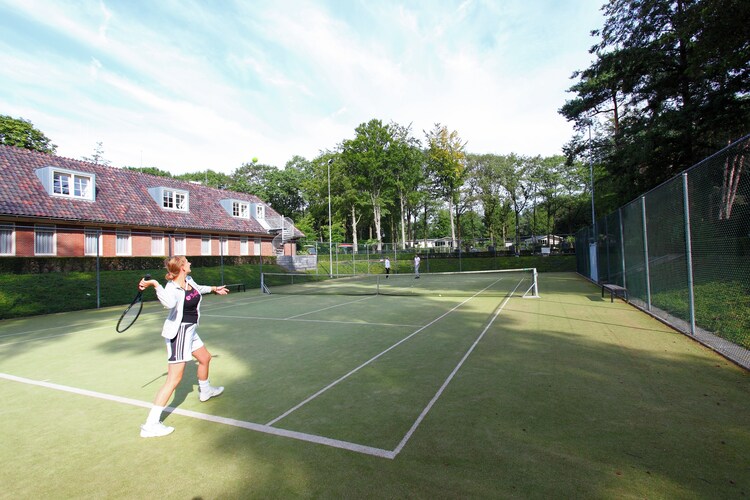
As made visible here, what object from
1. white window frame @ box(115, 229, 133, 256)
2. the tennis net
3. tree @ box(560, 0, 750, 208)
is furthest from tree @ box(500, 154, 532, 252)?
white window frame @ box(115, 229, 133, 256)

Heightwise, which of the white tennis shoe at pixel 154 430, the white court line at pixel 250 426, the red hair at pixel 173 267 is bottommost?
the white court line at pixel 250 426

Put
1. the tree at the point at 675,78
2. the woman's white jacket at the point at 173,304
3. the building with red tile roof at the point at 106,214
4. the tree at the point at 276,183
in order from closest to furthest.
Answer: the woman's white jacket at the point at 173,304, the tree at the point at 675,78, the building with red tile roof at the point at 106,214, the tree at the point at 276,183

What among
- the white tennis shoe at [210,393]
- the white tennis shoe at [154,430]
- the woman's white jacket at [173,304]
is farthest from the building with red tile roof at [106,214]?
the white tennis shoe at [154,430]

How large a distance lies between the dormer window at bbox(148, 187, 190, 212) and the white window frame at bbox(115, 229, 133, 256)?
13.6 feet

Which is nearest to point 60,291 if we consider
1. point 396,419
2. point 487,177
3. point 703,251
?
point 396,419

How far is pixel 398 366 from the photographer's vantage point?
241 inches

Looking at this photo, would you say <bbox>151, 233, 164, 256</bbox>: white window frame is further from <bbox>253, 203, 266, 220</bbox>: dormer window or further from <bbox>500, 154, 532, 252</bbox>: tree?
<bbox>500, 154, 532, 252</bbox>: tree

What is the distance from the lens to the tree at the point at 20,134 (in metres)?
34.1

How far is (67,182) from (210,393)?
23.6 meters

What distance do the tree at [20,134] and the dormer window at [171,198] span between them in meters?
19.2

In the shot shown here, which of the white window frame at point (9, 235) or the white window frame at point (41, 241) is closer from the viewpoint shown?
the white window frame at point (9, 235)

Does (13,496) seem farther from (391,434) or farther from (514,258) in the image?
(514,258)

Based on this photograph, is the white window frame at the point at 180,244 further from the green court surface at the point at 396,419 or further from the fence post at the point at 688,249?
the fence post at the point at 688,249

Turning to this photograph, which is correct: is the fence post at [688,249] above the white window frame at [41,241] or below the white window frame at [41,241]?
below
